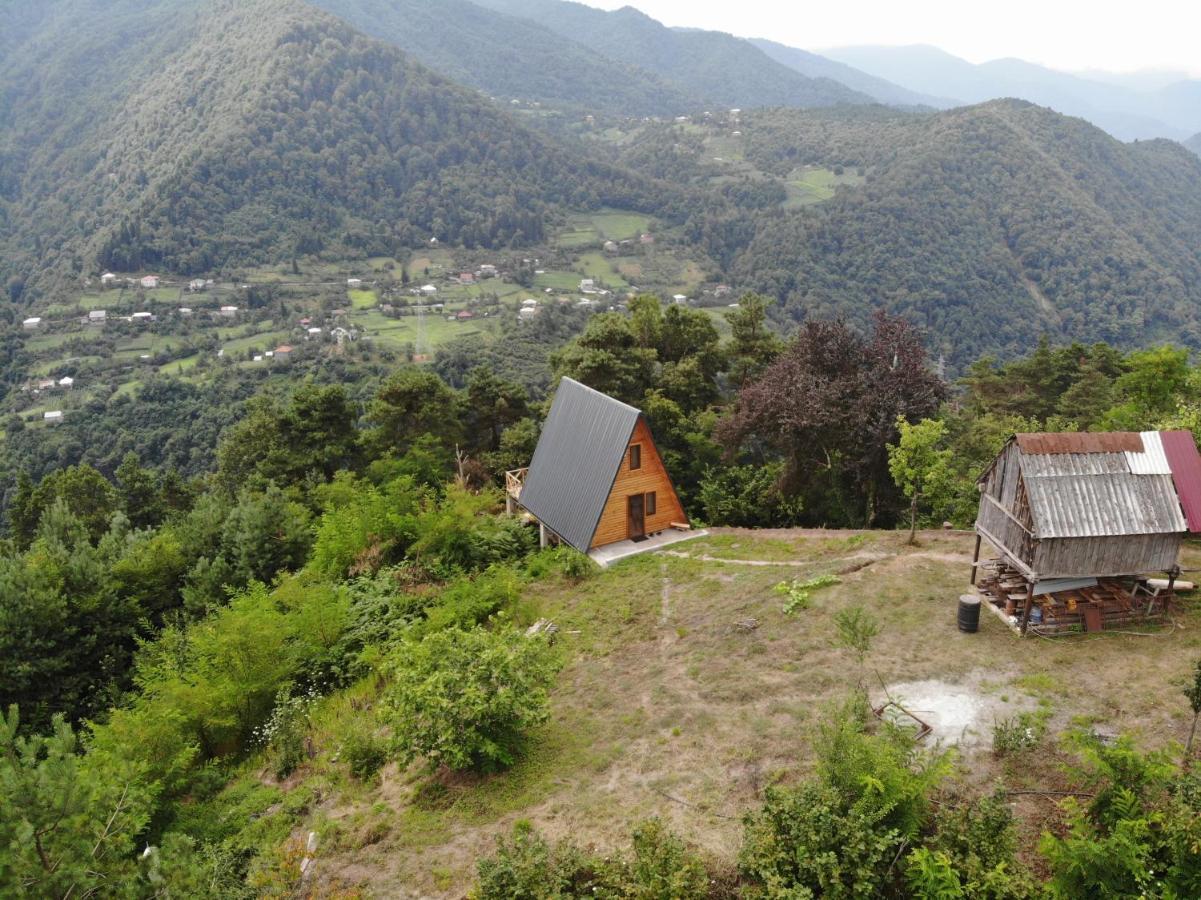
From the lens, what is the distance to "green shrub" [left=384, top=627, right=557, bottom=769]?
408 inches

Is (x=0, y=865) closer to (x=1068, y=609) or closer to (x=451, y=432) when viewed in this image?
(x=1068, y=609)

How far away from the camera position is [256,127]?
137125 mm

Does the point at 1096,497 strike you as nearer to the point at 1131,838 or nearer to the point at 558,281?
the point at 1131,838

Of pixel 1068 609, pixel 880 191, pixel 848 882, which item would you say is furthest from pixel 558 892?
pixel 880 191

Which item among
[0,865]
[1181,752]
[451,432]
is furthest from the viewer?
[451,432]

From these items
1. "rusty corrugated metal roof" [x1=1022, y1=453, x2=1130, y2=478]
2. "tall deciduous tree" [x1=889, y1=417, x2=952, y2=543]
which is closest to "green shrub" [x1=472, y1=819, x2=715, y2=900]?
"rusty corrugated metal roof" [x1=1022, y1=453, x2=1130, y2=478]

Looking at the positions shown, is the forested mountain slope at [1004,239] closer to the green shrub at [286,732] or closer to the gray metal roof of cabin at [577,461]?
the gray metal roof of cabin at [577,461]

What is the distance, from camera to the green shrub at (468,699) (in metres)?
10.4

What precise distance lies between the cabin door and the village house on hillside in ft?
34.5

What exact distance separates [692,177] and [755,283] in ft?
213

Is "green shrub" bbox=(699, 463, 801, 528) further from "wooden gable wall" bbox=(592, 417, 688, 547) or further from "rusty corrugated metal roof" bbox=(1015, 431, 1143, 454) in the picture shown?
"rusty corrugated metal roof" bbox=(1015, 431, 1143, 454)

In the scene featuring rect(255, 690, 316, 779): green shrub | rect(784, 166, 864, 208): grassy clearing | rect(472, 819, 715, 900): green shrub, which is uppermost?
rect(784, 166, 864, 208): grassy clearing

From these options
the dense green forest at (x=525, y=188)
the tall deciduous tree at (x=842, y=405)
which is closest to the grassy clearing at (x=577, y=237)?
the dense green forest at (x=525, y=188)

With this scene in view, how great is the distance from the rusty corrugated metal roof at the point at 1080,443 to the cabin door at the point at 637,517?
11.0 meters
